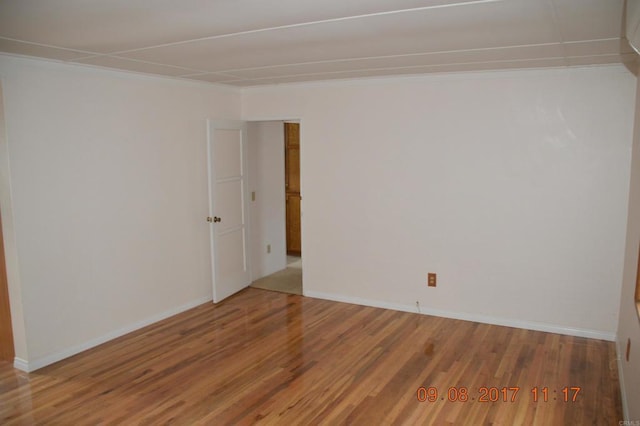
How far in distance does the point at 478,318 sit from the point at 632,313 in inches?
65.4

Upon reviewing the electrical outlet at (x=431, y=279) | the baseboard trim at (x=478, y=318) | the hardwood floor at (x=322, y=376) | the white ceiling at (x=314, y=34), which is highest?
the white ceiling at (x=314, y=34)

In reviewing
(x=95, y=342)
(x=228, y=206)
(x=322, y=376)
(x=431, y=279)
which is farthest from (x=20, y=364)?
(x=431, y=279)

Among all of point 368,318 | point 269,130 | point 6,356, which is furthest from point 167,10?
point 269,130

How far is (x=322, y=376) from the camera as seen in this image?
11.5 feet

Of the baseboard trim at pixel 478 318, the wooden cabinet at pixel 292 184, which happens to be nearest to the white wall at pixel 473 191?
the baseboard trim at pixel 478 318

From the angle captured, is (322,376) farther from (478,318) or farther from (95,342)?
(95,342)

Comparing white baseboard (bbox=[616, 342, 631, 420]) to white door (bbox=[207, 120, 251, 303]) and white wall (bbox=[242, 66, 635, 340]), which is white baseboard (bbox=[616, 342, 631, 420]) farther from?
white door (bbox=[207, 120, 251, 303])

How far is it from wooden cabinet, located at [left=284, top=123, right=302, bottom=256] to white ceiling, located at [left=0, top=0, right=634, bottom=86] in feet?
10.0

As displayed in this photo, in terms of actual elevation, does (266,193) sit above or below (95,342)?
above

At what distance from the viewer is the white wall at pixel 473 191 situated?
13.1 feet

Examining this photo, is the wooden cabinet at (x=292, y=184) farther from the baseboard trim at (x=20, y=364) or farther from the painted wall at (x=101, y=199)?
the baseboard trim at (x=20, y=364)

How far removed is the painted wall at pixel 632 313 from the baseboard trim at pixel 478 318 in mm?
335

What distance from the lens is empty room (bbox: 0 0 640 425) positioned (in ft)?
9.55

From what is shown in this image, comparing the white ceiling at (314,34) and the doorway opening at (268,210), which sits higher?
the white ceiling at (314,34)
